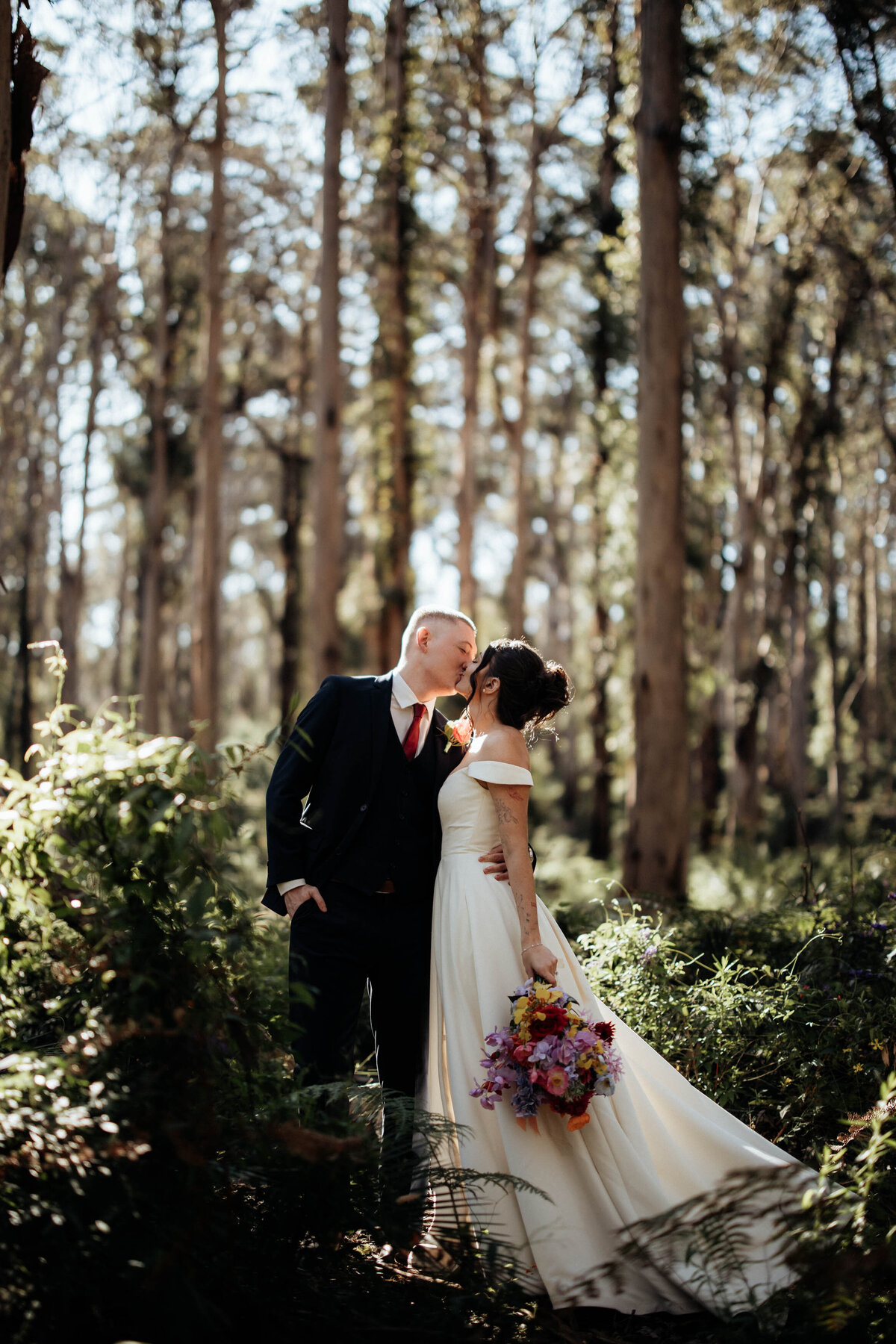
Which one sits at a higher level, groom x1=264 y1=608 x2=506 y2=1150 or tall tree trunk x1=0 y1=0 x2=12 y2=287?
tall tree trunk x1=0 y1=0 x2=12 y2=287

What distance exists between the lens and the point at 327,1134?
9.02 ft

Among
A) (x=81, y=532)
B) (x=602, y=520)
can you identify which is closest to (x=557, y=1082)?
(x=602, y=520)

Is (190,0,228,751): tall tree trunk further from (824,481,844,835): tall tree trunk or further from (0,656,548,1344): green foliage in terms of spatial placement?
(824,481,844,835): tall tree trunk

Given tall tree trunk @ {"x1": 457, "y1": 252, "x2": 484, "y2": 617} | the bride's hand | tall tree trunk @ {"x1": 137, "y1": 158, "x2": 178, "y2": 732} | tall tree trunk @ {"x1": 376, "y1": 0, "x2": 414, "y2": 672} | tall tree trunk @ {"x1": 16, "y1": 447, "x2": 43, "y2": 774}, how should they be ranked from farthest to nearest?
tall tree trunk @ {"x1": 16, "y1": 447, "x2": 43, "y2": 774}, tall tree trunk @ {"x1": 137, "y1": 158, "x2": 178, "y2": 732}, tall tree trunk @ {"x1": 457, "y1": 252, "x2": 484, "y2": 617}, tall tree trunk @ {"x1": 376, "y1": 0, "x2": 414, "y2": 672}, the bride's hand

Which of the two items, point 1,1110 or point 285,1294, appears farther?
point 285,1294

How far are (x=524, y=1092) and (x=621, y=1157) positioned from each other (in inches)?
A: 19.8

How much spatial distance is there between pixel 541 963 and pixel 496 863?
1.38ft

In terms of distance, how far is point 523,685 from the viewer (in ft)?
12.2

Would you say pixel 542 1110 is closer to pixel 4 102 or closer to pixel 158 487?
pixel 4 102

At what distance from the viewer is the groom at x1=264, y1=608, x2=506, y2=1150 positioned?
3709mm

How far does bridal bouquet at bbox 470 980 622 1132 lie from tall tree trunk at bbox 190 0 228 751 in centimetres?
872

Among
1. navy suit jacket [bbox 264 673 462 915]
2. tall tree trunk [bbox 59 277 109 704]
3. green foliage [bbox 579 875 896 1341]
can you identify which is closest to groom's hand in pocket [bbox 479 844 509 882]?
navy suit jacket [bbox 264 673 462 915]

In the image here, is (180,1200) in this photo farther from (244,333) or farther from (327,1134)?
(244,333)

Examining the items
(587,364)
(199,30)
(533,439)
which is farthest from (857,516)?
(199,30)
